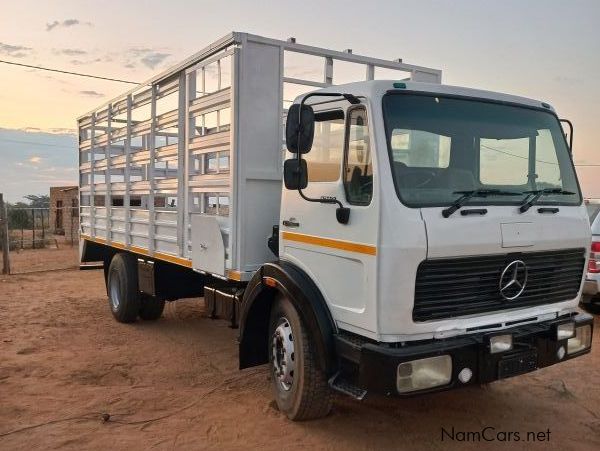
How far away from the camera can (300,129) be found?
360 cm

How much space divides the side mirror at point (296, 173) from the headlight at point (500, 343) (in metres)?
1.55

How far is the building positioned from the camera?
2143 centimetres

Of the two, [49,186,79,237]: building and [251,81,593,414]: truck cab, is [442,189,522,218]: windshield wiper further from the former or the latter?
[49,186,79,237]: building

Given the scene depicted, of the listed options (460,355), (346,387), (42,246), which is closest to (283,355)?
(346,387)

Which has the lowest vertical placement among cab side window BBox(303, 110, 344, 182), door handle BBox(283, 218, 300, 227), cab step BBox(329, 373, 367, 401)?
cab step BBox(329, 373, 367, 401)

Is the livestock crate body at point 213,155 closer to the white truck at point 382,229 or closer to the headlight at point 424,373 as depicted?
the white truck at point 382,229

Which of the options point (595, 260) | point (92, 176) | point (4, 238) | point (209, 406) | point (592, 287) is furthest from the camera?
point (4, 238)

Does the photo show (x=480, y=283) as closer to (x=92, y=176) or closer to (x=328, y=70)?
(x=328, y=70)

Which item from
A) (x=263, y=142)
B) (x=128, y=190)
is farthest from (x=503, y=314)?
(x=128, y=190)

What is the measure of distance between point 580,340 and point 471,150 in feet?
5.21

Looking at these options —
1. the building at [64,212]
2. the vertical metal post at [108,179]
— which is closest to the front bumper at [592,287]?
the vertical metal post at [108,179]

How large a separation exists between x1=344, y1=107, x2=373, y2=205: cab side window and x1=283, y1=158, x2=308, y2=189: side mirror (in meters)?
0.28

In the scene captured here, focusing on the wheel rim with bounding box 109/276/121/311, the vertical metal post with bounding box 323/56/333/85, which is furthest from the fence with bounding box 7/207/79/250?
the vertical metal post with bounding box 323/56/333/85

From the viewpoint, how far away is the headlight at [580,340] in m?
3.98
